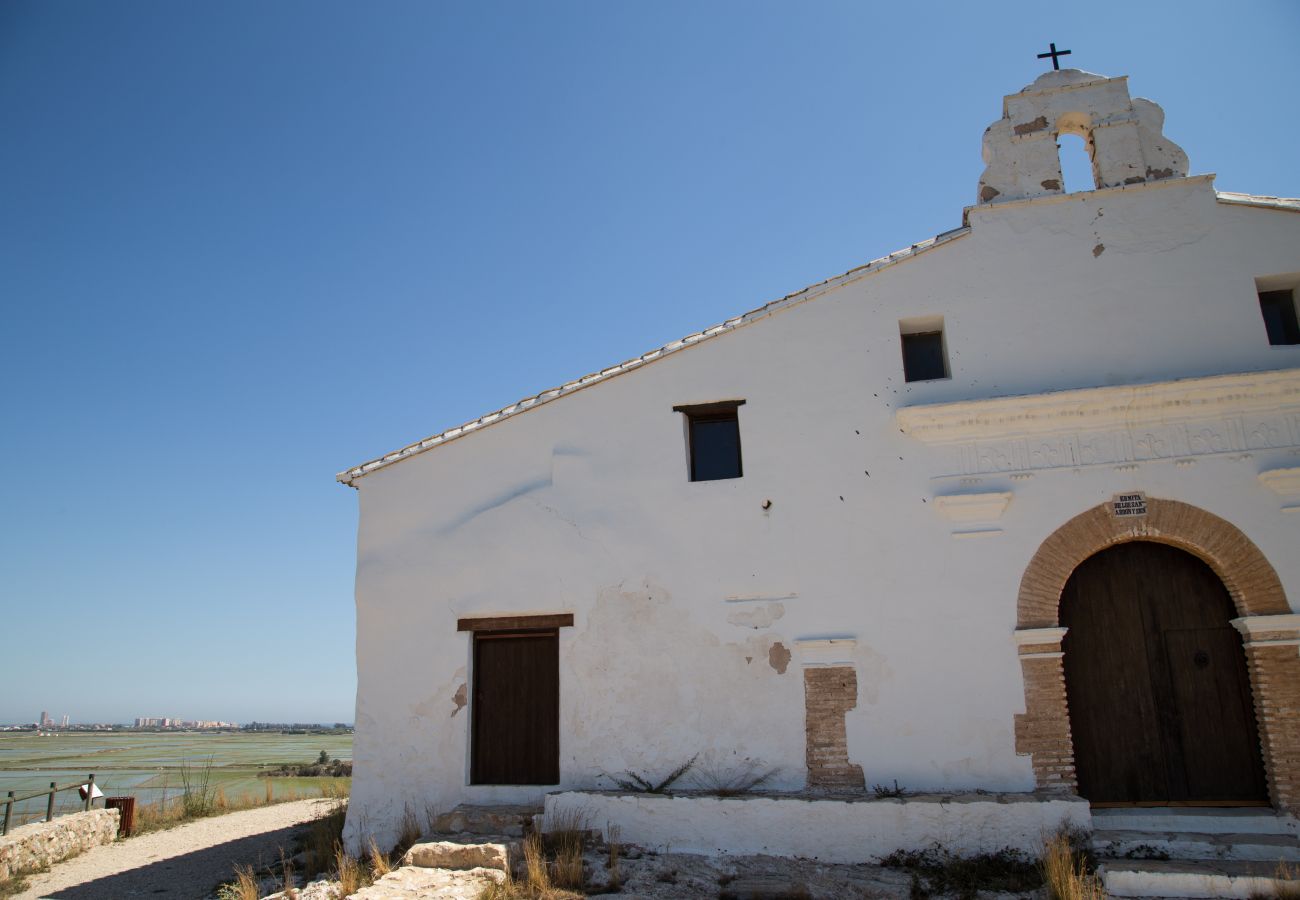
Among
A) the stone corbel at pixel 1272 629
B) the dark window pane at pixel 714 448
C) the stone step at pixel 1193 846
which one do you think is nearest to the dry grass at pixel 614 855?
the dark window pane at pixel 714 448

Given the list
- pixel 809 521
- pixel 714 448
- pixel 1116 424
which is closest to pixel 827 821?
pixel 809 521

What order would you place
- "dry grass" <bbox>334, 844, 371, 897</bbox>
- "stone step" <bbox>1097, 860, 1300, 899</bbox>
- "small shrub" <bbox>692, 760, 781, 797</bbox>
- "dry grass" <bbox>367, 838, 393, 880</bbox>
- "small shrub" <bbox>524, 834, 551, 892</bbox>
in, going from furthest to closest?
"small shrub" <bbox>692, 760, 781, 797</bbox> < "dry grass" <bbox>367, 838, 393, 880</bbox> < "dry grass" <bbox>334, 844, 371, 897</bbox> < "small shrub" <bbox>524, 834, 551, 892</bbox> < "stone step" <bbox>1097, 860, 1300, 899</bbox>

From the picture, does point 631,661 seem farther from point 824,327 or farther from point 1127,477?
point 1127,477

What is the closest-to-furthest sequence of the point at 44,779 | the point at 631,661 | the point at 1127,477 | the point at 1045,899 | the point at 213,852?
the point at 1045,899
the point at 1127,477
the point at 631,661
the point at 213,852
the point at 44,779

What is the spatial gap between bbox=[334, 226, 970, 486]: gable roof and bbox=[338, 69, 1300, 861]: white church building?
5 centimetres

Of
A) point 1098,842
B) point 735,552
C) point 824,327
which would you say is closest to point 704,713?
point 735,552

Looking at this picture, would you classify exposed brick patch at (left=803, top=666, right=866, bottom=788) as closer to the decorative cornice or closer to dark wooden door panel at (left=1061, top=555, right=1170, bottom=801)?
dark wooden door panel at (left=1061, top=555, right=1170, bottom=801)

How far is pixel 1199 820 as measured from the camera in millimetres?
7398

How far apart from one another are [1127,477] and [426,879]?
7.49 m

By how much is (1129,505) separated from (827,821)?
4239 mm

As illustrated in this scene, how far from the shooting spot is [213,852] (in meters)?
11.9

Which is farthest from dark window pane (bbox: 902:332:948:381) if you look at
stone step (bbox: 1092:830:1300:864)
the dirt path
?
the dirt path

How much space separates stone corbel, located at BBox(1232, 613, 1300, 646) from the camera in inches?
298

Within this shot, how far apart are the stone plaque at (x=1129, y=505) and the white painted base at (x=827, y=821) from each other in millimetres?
2756
